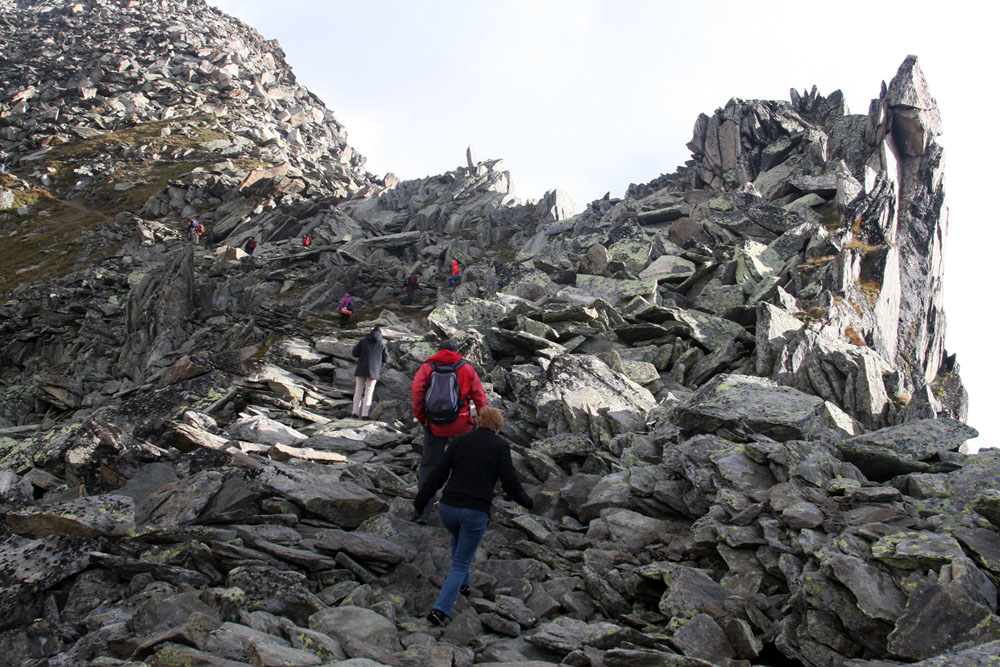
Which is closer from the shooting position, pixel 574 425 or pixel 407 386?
pixel 574 425

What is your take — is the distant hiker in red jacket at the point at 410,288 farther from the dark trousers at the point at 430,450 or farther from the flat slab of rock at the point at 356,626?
the flat slab of rock at the point at 356,626

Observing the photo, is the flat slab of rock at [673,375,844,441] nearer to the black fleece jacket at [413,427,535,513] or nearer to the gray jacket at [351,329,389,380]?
the black fleece jacket at [413,427,535,513]

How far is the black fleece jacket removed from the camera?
844cm

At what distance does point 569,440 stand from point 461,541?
241 inches

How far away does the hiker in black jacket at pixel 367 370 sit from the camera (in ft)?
58.1

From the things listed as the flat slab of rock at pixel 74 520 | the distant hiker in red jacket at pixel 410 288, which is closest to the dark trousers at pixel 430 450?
the flat slab of rock at pixel 74 520

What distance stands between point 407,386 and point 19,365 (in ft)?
103

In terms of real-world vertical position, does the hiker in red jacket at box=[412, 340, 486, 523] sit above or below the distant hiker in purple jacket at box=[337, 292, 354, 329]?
below

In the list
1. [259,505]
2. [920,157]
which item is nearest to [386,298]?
Result: [259,505]

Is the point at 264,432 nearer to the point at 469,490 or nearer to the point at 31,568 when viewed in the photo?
the point at 31,568

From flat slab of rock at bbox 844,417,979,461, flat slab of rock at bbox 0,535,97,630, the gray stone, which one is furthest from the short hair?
flat slab of rock at bbox 844,417,979,461

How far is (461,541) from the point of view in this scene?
8320mm

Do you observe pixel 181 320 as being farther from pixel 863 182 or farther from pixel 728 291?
→ pixel 863 182

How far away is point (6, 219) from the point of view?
6075 cm
